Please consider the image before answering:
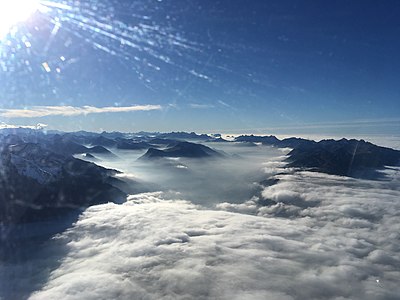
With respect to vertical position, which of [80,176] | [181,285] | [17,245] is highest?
[80,176]

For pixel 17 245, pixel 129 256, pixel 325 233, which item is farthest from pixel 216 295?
pixel 17 245

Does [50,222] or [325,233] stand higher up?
[325,233]

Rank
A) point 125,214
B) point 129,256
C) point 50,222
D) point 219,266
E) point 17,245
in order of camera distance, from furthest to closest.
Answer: point 125,214 < point 50,222 < point 17,245 < point 129,256 < point 219,266

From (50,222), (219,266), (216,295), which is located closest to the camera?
(216,295)

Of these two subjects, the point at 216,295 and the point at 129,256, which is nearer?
the point at 216,295

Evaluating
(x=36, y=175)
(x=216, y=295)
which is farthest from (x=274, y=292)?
(x=36, y=175)

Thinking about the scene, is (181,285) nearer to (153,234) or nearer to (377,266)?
(153,234)

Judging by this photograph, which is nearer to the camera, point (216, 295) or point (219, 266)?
point (216, 295)

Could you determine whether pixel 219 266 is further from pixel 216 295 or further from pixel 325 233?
pixel 325 233

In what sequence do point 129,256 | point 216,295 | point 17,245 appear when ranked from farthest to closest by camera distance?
point 17,245, point 129,256, point 216,295
